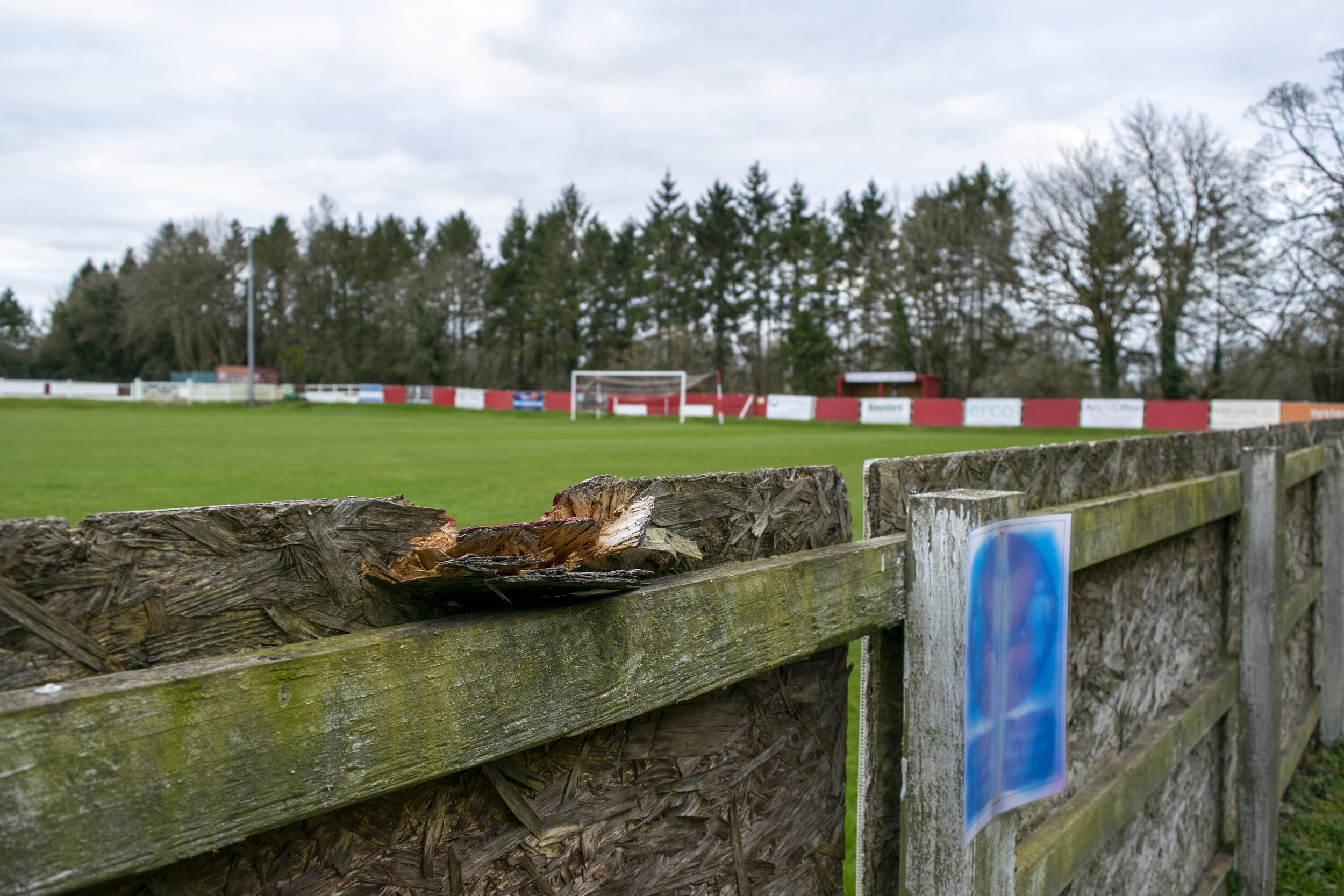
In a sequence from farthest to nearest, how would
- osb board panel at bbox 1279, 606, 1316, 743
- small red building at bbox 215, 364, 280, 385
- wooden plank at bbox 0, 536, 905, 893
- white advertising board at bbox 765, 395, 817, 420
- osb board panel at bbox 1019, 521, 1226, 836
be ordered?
small red building at bbox 215, 364, 280, 385
white advertising board at bbox 765, 395, 817, 420
osb board panel at bbox 1279, 606, 1316, 743
osb board panel at bbox 1019, 521, 1226, 836
wooden plank at bbox 0, 536, 905, 893

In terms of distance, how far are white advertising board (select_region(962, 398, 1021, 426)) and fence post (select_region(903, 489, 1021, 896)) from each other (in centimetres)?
3230

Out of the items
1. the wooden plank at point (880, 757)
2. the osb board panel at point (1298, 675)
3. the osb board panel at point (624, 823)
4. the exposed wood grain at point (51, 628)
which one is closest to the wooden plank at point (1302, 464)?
the osb board panel at point (1298, 675)

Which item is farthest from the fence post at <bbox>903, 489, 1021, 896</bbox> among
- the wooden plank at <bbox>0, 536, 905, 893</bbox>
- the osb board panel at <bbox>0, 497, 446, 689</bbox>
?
the osb board panel at <bbox>0, 497, 446, 689</bbox>

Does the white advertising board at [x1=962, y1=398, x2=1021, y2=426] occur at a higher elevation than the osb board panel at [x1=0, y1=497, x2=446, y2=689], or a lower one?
higher

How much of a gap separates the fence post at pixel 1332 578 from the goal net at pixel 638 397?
34.2 metres

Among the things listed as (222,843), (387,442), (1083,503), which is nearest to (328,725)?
(222,843)

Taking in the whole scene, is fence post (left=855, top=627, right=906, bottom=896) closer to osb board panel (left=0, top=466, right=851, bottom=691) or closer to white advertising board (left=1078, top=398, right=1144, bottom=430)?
osb board panel (left=0, top=466, right=851, bottom=691)

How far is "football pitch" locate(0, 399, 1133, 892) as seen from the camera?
8.79 m

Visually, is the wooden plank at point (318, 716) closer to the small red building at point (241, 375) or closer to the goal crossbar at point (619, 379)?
the goal crossbar at point (619, 379)

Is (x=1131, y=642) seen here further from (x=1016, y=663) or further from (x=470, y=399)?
(x=470, y=399)

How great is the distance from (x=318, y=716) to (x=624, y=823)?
594 mm

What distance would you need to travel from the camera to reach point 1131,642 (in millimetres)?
2637

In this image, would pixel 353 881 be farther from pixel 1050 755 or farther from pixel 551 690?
pixel 1050 755

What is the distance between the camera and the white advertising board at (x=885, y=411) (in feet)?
112
